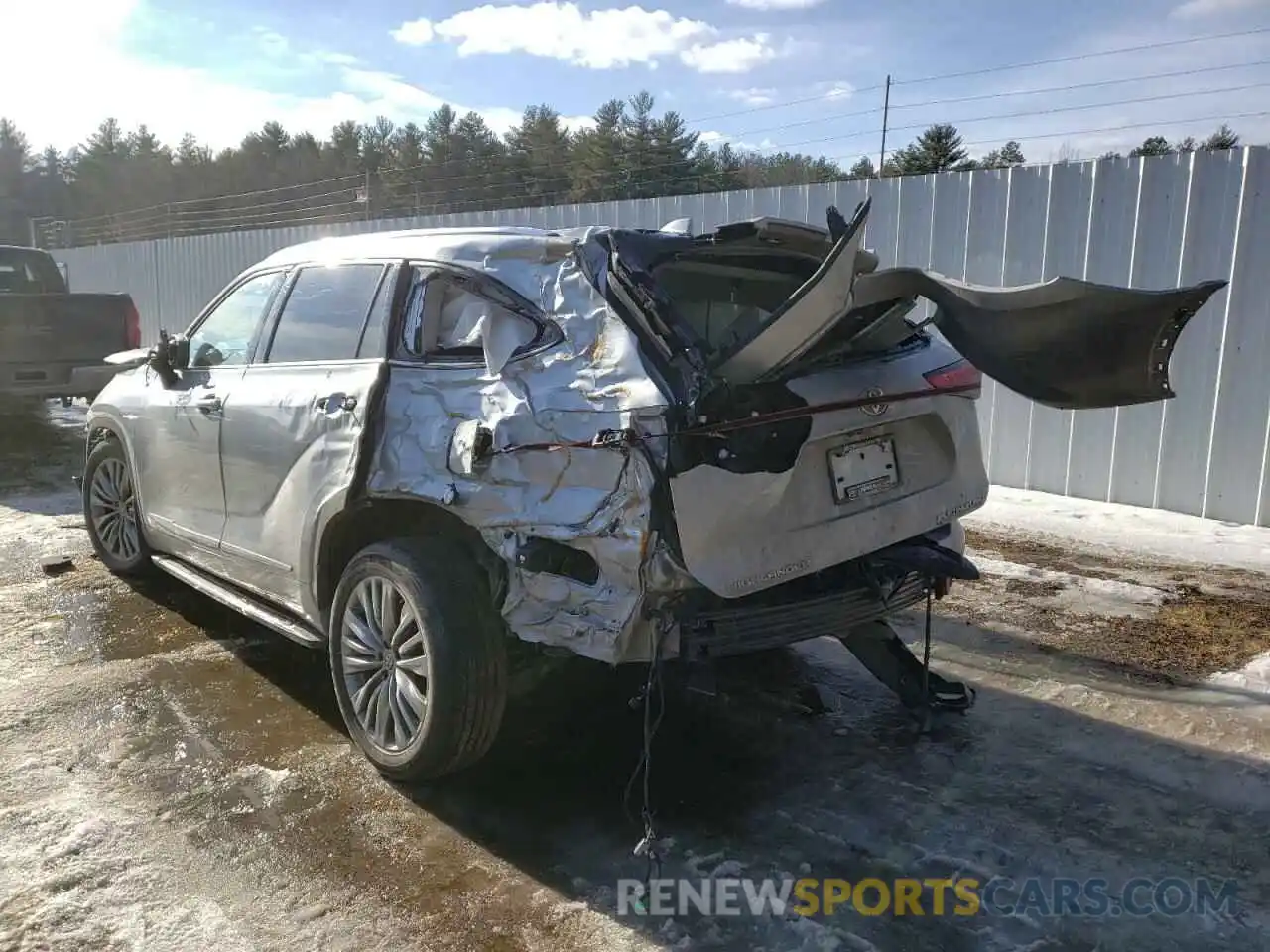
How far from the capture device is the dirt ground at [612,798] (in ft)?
8.92

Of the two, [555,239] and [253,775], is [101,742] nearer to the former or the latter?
[253,775]

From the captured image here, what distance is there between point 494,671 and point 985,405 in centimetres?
592

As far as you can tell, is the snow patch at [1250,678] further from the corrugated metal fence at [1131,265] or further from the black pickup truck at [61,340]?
the black pickup truck at [61,340]

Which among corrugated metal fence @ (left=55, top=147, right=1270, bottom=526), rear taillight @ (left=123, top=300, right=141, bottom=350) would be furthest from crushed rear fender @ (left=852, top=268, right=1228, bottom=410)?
rear taillight @ (left=123, top=300, right=141, bottom=350)

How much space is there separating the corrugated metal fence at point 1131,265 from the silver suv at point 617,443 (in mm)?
3902

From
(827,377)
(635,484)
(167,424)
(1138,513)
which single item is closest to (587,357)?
(635,484)

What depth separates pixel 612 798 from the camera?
3414 mm

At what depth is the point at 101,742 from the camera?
383 centimetres

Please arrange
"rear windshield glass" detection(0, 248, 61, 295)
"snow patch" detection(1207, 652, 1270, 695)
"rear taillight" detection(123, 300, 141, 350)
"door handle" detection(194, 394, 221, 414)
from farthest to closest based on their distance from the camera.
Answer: "rear windshield glass" detection(0, 248, 61, 295) → "rear taillight" detection(123, 300, 141, 350) → "door handle" detection(194, 394, 221, 414) → "snow patch" detection(1207, 652, 1270, 695)

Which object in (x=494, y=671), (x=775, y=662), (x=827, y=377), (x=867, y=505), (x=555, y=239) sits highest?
(x=555, y=239)

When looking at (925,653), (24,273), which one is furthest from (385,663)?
(24,273)

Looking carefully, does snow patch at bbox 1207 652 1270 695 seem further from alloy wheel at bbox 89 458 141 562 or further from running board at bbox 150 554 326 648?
alloy wheel at bbox 89 458 141 562

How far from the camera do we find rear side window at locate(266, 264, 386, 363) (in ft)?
12.8

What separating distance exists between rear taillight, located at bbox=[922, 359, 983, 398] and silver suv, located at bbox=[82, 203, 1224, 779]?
1 centimetres
